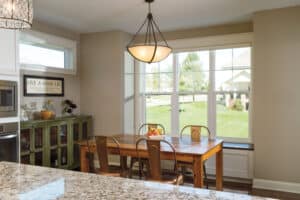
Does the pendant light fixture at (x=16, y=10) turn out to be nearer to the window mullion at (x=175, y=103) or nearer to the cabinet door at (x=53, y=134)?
the cabinet door at (x=53, y=134)

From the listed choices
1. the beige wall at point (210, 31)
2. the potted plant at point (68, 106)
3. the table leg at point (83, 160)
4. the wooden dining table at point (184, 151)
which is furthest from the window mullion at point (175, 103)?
the table leg at point (83, 160)

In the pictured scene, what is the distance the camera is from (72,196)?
1229 millimetres

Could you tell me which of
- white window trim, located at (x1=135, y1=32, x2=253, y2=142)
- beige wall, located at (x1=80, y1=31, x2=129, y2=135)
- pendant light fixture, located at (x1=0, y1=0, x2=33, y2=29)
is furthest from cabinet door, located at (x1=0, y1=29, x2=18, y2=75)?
white window trim, located at (x1=135, y1=32, x2=253, y2=142)

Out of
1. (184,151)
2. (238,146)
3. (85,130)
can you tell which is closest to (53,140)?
(85,130)

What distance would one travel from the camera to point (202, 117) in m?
5.00

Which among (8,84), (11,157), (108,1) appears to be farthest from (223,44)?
(11,157)

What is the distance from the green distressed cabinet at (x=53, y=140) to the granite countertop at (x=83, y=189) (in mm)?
2552

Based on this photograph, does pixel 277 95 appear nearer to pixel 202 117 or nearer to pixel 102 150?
pixel 202 117

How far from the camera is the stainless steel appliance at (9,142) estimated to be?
3.38 meters

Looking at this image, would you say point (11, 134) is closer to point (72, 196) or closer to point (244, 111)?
point (72, 196)

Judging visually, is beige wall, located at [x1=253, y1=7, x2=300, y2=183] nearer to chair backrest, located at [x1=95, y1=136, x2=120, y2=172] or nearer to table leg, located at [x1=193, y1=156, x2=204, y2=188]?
table leg, located at [x1=193, y1=156, x2=204, y2=188]

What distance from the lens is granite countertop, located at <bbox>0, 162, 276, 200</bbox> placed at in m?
1.24

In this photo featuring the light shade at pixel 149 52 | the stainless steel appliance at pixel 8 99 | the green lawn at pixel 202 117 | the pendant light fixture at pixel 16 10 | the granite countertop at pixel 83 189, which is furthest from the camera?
the green lawn at pixel 202 117

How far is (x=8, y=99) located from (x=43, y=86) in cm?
125
